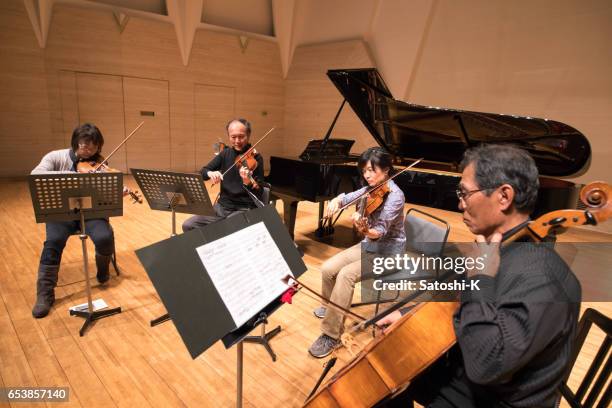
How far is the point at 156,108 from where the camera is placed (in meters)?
7.93

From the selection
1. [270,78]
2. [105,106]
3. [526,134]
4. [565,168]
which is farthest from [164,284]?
[270,78]

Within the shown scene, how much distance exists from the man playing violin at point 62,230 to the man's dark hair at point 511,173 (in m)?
2.77

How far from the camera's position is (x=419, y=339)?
1.14 meters

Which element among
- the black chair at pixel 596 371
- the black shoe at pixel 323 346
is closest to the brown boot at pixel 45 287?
the black shoe at pixel 323 346

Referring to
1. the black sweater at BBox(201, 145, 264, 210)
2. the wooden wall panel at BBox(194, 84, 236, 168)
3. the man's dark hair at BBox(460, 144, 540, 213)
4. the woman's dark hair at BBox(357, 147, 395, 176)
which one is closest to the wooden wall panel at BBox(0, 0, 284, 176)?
the wooden wall panel at BBox(194, 84, 236, 168)

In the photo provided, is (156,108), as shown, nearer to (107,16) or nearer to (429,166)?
(107,16)

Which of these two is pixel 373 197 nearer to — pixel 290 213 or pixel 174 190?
pixel 174 190

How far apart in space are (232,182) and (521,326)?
272 centimetres

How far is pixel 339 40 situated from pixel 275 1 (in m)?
1.95

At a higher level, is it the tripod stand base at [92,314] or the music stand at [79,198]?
the music stand at [79,198]

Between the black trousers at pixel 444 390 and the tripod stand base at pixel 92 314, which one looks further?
the tripod stand base at pixel 92 314

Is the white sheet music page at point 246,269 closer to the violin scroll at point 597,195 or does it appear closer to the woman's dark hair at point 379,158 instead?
the violin scroll at point 597,195

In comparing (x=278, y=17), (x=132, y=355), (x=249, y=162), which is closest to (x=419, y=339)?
(x=132, y=355)

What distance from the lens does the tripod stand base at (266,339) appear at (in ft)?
7.48
